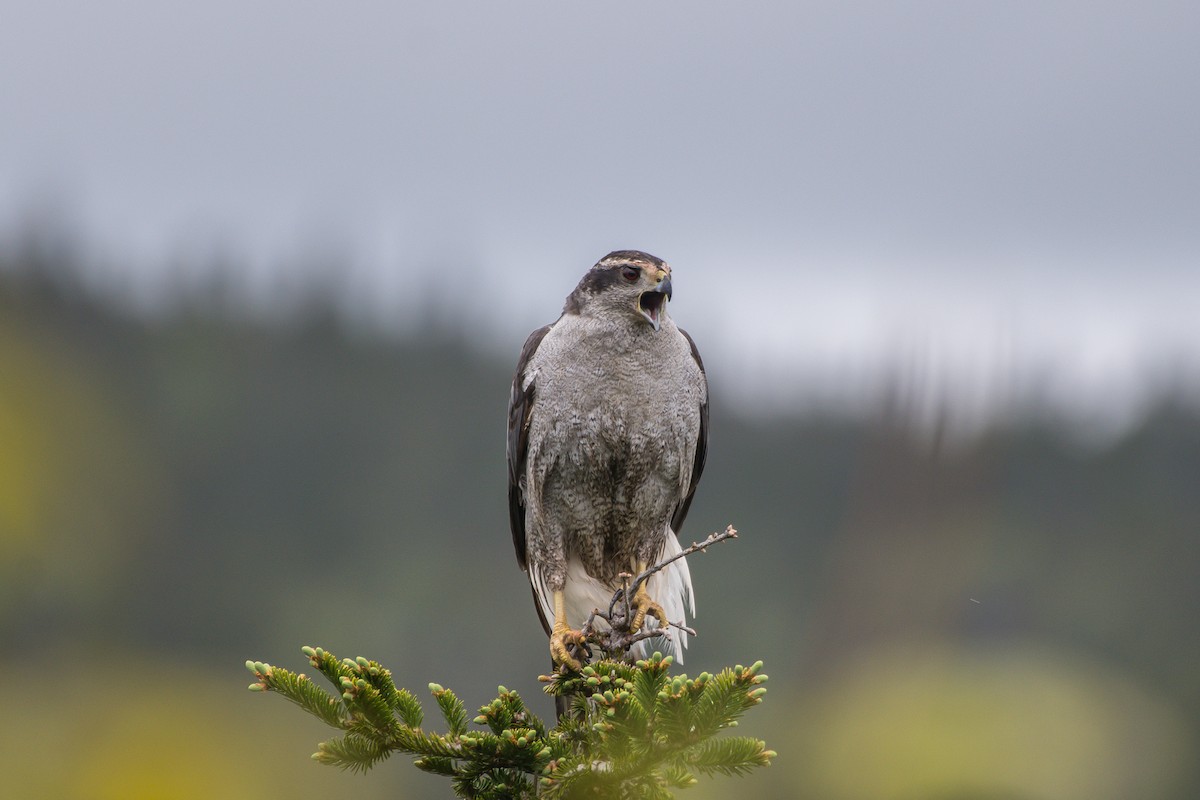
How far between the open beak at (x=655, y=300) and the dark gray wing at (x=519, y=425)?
740 mm

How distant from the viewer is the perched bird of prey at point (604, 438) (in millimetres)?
6367

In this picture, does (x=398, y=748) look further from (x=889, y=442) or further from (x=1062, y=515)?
(x=1062, y=515)

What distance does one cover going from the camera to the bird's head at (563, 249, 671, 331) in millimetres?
6246

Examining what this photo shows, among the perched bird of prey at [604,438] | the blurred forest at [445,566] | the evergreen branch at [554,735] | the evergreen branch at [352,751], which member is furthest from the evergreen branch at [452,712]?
the blurred forest at [445,566]

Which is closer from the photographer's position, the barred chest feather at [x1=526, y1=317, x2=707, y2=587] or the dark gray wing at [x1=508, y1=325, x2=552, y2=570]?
the barred chest feather at [x1=526, y1=317, x2=707, y2=587]

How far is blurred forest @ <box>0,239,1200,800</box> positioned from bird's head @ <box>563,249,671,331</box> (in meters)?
23.5

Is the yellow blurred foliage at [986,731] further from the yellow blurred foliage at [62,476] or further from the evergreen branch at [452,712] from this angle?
the yellow blurred foliage at [62,476]

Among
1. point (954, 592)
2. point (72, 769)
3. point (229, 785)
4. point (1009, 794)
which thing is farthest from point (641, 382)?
point (954, 592)

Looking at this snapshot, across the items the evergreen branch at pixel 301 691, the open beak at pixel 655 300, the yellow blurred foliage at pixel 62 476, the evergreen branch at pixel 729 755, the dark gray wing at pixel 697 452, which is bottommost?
the yellow blurred foliage at pixel 62 476

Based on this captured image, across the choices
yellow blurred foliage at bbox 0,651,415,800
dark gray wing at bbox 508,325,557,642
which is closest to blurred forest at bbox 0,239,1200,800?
yellow blurred foliage at bbox 0,651,415,800

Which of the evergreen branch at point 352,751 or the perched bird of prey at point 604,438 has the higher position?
the perched bird of prey at point 604,438

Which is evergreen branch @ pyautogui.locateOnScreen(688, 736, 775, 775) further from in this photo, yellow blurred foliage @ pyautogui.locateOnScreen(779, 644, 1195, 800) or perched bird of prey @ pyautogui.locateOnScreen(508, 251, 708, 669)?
yellow blurred foliage @ pyautogui.locateOnScreen(779, 644, 1195, 800)

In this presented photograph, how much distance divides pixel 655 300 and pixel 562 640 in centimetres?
163

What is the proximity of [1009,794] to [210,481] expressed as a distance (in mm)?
38437
